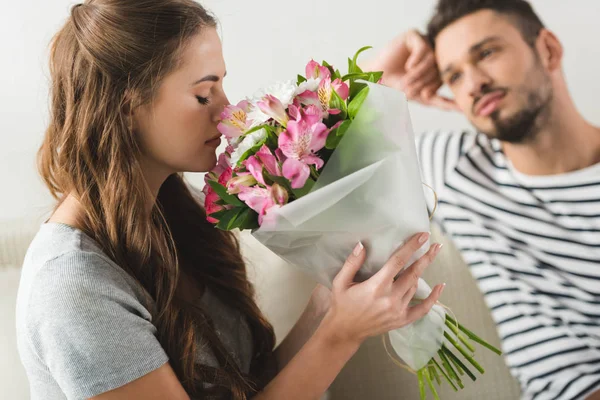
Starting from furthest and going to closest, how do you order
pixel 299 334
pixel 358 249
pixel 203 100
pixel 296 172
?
pixel 299 334, pixel 203 100, pixel 358 249, pixel 296 172

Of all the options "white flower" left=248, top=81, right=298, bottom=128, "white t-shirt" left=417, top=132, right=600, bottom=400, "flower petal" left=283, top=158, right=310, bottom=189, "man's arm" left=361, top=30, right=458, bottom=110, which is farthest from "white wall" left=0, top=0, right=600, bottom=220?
"flower petal" left=283, top=158, right=310, bottom=189

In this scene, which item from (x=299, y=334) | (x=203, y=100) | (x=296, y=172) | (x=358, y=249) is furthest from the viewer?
(x=299, y=334)

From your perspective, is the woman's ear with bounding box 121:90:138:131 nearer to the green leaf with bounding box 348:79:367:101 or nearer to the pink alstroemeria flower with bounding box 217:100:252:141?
the pink alstroemeria flower with bounding box 217:100:252:141

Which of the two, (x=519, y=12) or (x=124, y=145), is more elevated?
(x=519, y=12)

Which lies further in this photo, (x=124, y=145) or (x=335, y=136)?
(x=124, y=145)

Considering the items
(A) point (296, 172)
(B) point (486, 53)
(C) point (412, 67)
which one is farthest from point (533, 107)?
(A) point (296, 172)

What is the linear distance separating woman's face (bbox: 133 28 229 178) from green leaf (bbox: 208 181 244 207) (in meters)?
0.15

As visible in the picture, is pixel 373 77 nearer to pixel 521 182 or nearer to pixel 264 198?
pixel 264 198

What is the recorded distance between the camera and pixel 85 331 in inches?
39.7

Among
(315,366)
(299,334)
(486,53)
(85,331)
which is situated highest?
(486,53)

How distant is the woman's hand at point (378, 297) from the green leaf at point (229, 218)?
0.20 metres

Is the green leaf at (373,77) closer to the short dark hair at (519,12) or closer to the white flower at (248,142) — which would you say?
the white flower at (248,142)

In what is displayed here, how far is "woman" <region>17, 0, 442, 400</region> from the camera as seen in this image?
1029 millimetres

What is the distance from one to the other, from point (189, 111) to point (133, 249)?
0.28 meters
